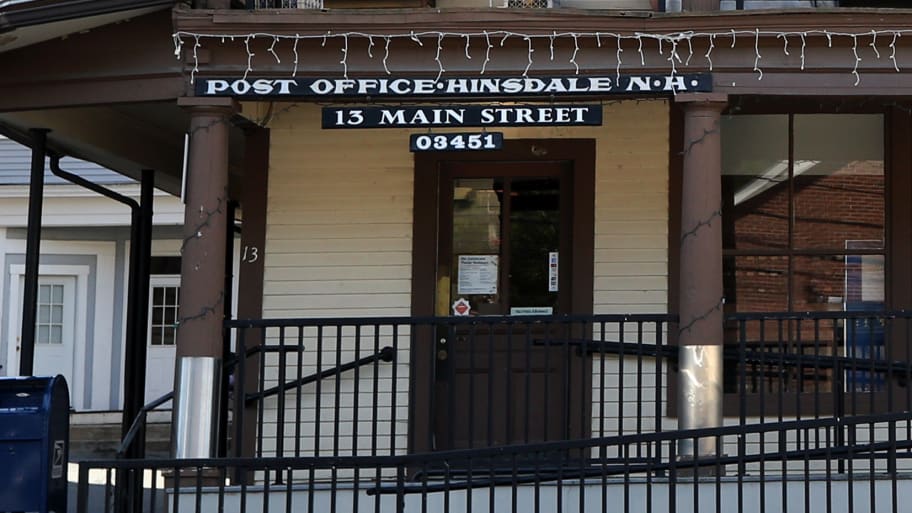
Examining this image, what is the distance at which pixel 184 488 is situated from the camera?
767 centimetres

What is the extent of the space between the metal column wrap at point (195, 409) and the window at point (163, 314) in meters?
12.0

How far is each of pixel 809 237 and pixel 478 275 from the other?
8.25 feet

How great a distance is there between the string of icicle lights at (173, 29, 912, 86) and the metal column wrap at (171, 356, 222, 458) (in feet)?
6.03

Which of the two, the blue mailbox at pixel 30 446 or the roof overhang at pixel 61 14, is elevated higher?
the roof overhang at pixel 61 14

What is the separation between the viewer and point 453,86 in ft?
25.3

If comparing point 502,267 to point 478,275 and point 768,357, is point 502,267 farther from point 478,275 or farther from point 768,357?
point 768,357

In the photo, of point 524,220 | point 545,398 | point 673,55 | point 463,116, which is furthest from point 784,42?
point 545,398

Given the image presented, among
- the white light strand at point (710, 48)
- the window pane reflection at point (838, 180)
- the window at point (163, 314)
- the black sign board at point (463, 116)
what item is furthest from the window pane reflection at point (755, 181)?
the window at point (163, 314)

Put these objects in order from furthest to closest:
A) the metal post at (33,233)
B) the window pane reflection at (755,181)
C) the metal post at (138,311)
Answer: the metal post at (138,311)
the metal post at (33,233)
the window pane reflection at (755,181)

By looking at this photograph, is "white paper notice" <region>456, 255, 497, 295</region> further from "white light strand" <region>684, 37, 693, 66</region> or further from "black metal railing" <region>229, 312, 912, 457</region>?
"white light strand" <region>684, 37, 693, 66</region>

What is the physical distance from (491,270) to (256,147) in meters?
2.04

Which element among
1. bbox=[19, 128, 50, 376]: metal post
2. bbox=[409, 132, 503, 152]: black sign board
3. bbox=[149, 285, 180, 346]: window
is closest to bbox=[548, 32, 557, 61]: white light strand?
bbox=[409, 132, 503, 152]: black sign board

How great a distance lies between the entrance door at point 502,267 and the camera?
9258 millimetres

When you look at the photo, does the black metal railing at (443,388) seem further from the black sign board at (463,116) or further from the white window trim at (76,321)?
the white window trim at (76,321)
